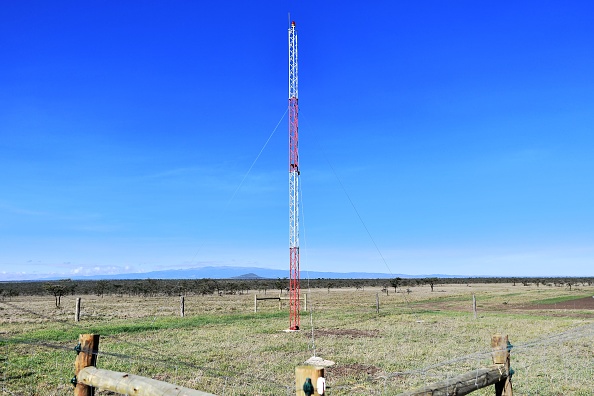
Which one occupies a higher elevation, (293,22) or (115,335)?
(293,22)

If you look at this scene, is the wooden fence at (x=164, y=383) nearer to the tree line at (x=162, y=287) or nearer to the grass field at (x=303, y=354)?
the grass field at (x=303, y=354)

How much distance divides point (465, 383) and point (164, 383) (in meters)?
3.76

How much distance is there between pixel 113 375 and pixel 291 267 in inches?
693

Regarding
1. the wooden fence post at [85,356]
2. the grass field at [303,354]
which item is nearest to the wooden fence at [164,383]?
the wooden fence post at [85,356]

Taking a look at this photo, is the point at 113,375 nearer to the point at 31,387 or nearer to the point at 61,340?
the point at 31,387

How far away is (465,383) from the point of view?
584cm

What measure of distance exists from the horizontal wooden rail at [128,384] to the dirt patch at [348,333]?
16.6 meters

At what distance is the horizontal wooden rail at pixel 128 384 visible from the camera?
498cm

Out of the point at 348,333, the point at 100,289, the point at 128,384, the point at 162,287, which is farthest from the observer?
the point at 162,287

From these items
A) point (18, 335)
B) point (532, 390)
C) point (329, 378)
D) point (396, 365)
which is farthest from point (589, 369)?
point (18, 335)

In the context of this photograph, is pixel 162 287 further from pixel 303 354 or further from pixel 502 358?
pixel 502 358

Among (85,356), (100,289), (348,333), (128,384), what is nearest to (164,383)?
(128,384)

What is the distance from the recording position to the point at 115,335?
2133cm

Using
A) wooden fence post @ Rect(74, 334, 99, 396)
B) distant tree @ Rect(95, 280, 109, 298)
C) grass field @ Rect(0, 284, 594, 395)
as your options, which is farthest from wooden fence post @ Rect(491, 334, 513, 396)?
distant tree @ Rect(95, 280, 109, 298)
